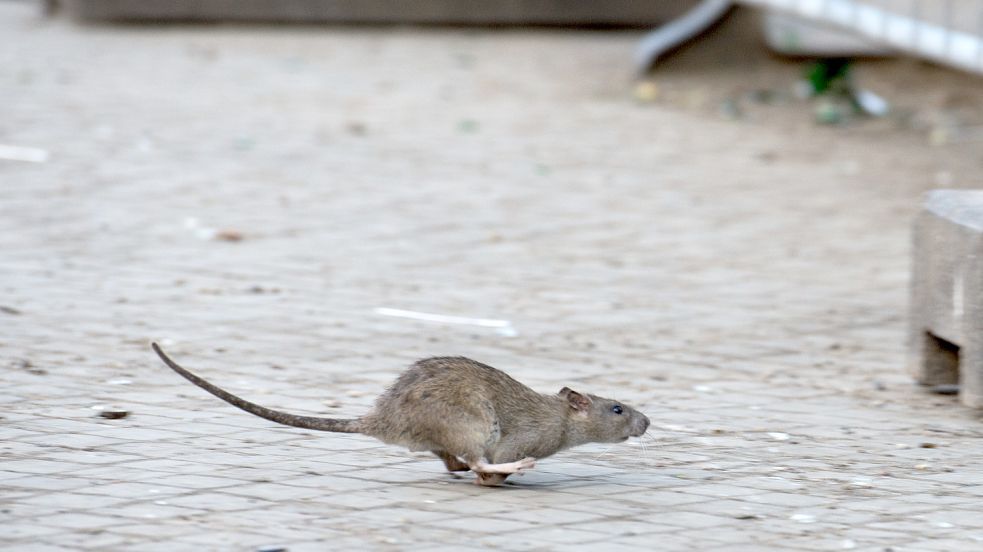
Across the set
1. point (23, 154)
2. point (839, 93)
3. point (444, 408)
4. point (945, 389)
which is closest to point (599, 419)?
point (444, 408)

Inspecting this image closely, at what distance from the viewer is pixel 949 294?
666cm

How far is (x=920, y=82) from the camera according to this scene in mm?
16047

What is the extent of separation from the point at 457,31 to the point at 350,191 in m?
9.35

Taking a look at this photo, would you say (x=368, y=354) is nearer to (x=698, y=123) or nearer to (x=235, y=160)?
(x=235, y=160)

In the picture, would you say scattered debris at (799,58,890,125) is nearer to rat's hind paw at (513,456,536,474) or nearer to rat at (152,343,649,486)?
rat at (152,343,649,486)

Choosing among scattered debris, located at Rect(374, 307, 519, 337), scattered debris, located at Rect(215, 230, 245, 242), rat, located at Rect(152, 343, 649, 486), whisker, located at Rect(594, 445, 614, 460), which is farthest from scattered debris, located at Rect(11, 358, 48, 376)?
scattered debris, located at Rect(215, 230, 245, 242)

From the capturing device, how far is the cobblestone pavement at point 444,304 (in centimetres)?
491

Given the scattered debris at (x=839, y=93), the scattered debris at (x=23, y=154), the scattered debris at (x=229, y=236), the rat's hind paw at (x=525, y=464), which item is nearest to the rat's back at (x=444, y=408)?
the rat's hind paw at (x=525, y=464)

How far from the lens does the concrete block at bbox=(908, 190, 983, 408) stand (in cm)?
643

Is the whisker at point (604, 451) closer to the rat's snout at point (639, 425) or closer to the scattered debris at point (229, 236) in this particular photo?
the rat's snout at point (639, 425)

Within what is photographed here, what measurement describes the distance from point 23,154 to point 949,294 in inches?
309

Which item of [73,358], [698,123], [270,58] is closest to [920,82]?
[698,123]

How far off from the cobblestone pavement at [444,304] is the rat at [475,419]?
0.50ft

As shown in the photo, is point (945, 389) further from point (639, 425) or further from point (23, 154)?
point (23, 154)
